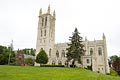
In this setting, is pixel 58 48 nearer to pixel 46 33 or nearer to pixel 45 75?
pixel 46 33

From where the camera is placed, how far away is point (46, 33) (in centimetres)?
7238

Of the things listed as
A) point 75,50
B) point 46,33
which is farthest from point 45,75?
point 46,33

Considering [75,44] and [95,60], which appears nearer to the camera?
[75,44]

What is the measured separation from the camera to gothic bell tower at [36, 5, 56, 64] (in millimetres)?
71000

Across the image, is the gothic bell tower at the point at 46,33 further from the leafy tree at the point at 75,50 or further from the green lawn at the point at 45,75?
the green lawn at the point at 45,75

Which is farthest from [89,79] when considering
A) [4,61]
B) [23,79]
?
[4,61]

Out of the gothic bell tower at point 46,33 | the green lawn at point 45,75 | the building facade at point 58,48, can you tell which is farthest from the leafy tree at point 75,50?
the gothic bell tower at point 46,33

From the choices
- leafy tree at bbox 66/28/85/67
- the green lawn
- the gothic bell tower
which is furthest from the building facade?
the green lawn

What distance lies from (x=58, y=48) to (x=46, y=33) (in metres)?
8.13

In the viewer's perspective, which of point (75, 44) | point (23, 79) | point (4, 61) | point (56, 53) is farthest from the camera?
point (56, 53)

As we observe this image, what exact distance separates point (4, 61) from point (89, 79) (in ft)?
157

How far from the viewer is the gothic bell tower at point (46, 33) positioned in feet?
233

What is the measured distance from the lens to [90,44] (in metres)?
68.7

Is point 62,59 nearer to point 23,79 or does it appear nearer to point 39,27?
point 39,27
